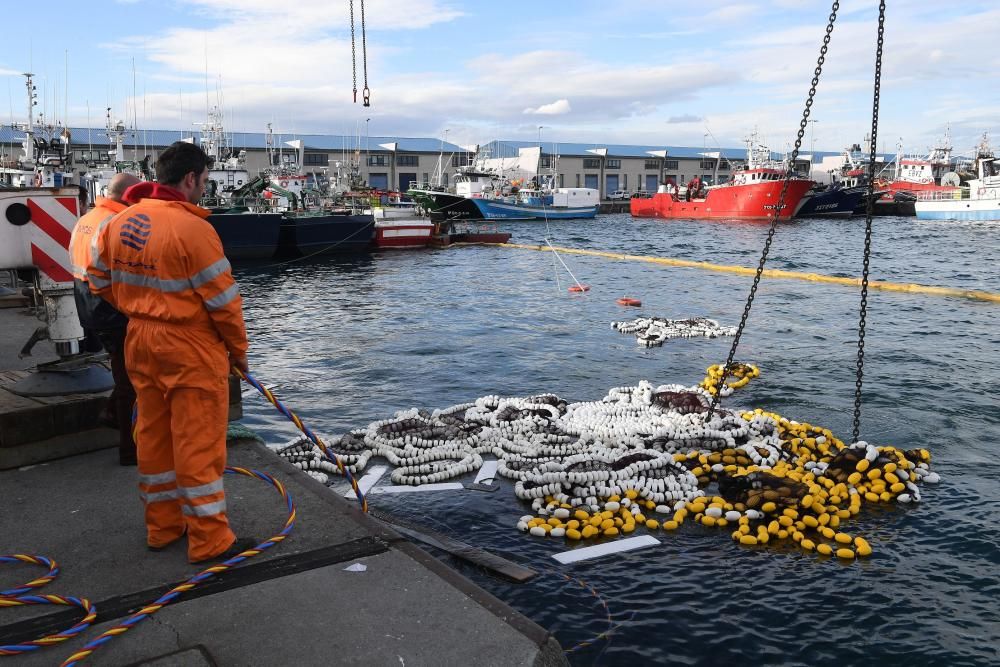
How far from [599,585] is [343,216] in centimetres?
3045

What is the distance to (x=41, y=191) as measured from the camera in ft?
17.1

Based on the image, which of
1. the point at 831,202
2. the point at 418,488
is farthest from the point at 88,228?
the point at 831,202

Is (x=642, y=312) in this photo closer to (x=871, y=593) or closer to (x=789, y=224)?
(x=871, y=593)

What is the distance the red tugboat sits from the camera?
58969 mm

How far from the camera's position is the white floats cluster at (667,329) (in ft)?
45.6

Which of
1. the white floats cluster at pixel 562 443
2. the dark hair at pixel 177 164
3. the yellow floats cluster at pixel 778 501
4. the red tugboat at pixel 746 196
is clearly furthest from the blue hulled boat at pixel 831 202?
the dark hair at pixel 177 164

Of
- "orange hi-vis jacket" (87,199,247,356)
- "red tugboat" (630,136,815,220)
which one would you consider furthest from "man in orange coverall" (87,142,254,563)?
"red tugboat" (630,136,815,220)

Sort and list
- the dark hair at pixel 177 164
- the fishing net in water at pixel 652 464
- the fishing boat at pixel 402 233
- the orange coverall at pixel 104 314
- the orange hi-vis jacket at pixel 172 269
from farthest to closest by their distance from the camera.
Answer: the fishing boat at pixel 402 233, the fishing net in water at pixel 652 464, the orange coverall at pixel 104 314, the dark hair at pixel 177 164, the orange hi-vis jacket at pixel 172 269

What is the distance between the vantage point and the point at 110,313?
4238 millimetres

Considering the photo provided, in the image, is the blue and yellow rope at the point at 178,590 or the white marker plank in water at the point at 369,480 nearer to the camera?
the blue and yellow rope at the point at 178,590

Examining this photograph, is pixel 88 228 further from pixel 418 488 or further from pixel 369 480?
pixel 418 488

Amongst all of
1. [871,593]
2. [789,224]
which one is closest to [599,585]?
[871,593]

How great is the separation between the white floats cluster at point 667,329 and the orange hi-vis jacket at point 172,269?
1075 cm

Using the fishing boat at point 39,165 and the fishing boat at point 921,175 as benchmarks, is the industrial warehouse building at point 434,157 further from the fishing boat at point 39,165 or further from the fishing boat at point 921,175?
the fishing boat at point 39,165
